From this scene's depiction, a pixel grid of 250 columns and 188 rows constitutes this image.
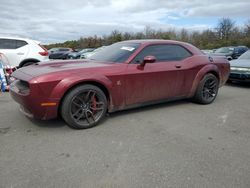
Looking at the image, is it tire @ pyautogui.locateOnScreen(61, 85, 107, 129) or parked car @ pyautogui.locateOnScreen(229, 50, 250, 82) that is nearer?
tire @ pyautogui.locateOnScreen(61, 85, 107, 129)

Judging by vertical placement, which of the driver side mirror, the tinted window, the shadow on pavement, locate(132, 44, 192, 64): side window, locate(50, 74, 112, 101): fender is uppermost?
the tinted window

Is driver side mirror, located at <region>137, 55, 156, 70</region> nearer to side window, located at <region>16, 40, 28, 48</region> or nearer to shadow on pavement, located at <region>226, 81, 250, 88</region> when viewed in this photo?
shadow on pavement, located at <region>226, 81, 250, 88</region>

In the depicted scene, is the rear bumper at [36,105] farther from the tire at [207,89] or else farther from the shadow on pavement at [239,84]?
the shadow on pavement at [239,84]

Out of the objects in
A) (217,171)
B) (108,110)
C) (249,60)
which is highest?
(249,60)

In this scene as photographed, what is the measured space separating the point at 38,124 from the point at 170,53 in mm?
2982

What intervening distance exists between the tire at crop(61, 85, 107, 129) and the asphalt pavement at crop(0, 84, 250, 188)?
0.14 metres

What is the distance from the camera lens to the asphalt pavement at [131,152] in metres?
2.40

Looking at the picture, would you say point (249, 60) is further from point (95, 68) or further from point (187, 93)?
point (95, 68)

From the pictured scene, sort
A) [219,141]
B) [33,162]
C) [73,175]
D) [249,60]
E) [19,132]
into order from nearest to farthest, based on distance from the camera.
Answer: [73,175] < [33,162] < [219,141] < [19,132] < [249,60]

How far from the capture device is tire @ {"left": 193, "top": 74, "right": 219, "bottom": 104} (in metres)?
5.25

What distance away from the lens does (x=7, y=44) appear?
26.2 feet

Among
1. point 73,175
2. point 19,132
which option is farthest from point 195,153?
point 19,132

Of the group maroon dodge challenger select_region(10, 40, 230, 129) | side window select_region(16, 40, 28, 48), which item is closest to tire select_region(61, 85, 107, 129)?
maroon dodge challenger select_region(10, 40, 230, 129)

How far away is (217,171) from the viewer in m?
2.57
